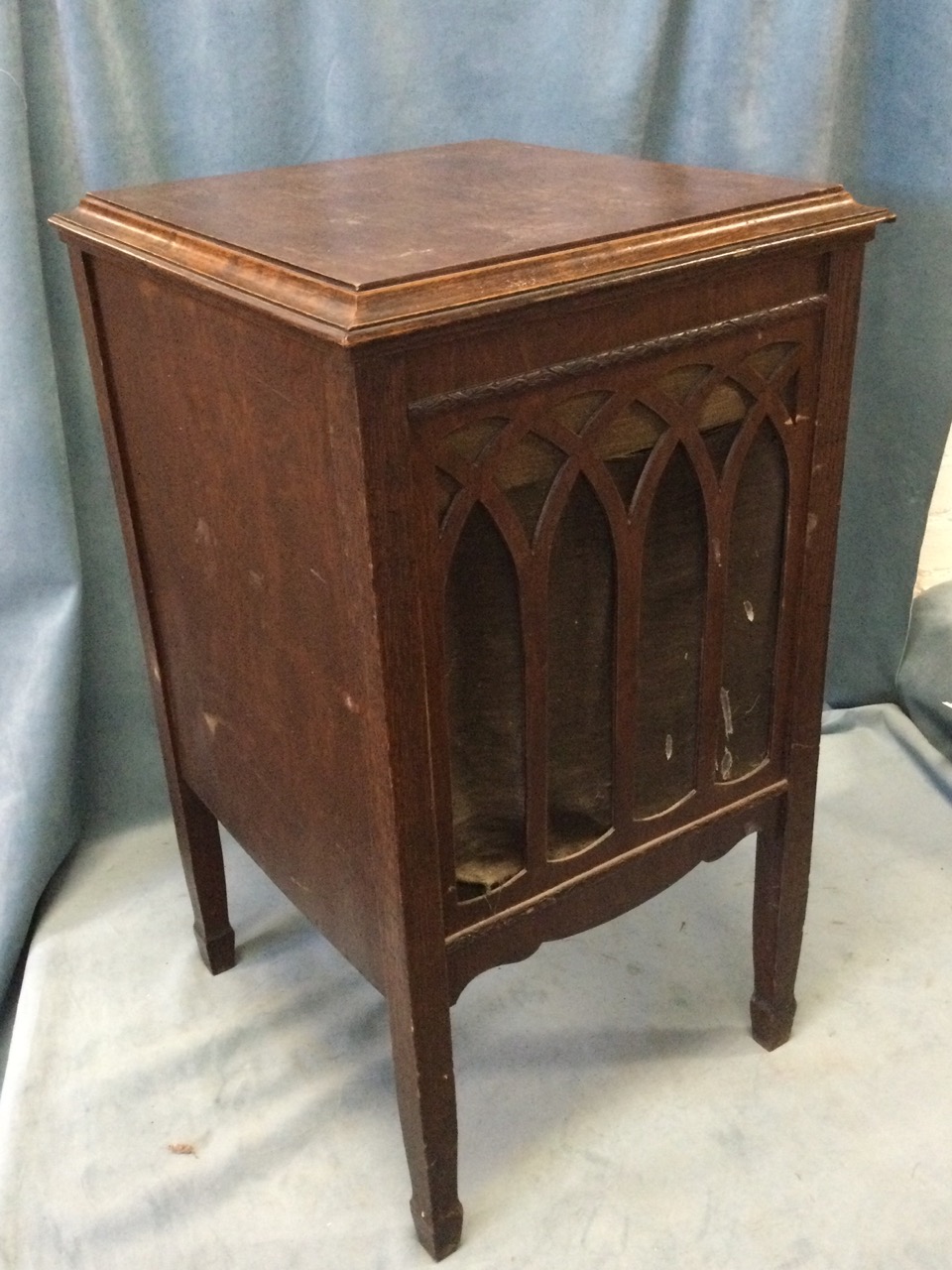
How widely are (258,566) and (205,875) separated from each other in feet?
1.83

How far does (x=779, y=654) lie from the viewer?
1125mm

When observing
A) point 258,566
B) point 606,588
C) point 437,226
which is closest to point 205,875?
point 258,566

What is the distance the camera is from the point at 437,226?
91 centimetres

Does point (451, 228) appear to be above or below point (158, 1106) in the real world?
above

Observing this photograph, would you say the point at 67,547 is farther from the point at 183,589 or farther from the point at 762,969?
the point at 762,969

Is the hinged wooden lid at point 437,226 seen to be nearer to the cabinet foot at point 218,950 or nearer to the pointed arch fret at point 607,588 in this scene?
the pointed arch fret at point 607,588

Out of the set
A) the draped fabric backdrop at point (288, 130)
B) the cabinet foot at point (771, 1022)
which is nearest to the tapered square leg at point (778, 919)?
the cabinet foot at point (771, 1022)

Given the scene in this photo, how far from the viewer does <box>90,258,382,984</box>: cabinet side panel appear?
866 mm

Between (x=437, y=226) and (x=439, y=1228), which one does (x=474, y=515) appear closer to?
(x=437, y=226)

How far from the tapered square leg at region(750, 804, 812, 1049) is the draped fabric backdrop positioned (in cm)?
69

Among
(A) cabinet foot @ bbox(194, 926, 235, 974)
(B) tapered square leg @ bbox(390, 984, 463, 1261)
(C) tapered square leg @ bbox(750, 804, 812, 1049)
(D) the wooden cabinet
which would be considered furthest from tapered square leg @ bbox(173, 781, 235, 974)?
(C) tapered square leg @ bbox(750, 804, 812, 1049)

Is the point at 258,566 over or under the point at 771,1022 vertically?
over

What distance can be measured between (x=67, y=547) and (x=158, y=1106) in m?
0.63

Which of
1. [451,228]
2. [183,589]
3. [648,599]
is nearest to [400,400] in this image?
[451,228]
